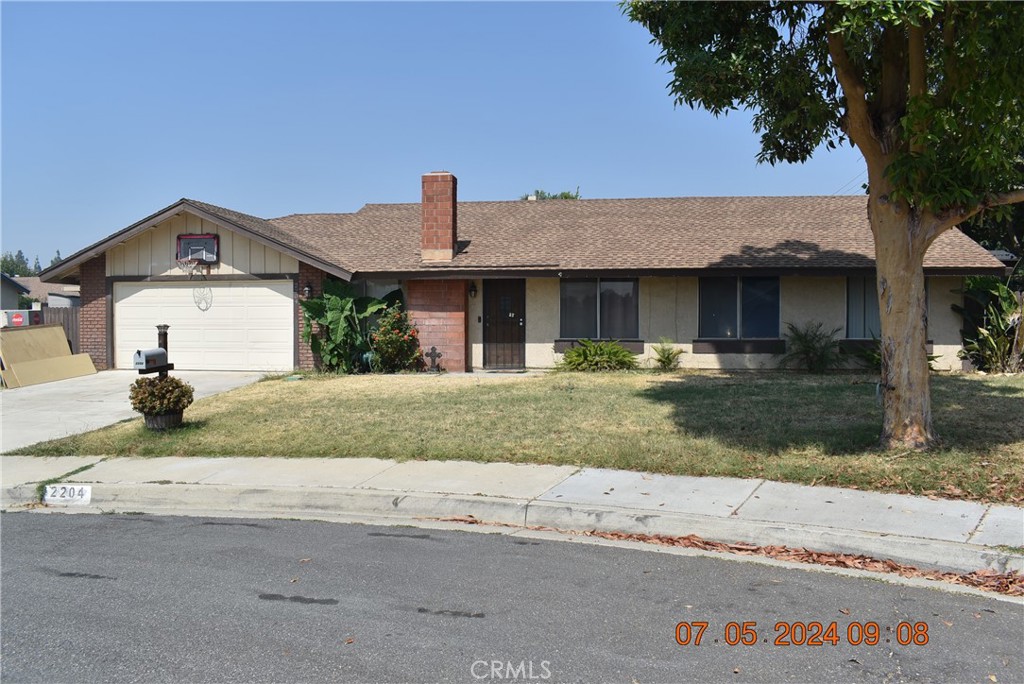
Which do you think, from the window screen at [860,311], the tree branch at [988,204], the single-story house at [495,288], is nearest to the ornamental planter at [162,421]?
the single-story house at [495,288]

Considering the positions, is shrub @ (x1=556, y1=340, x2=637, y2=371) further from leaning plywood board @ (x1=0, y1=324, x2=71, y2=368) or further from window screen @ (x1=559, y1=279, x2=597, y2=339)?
leaning plywood board @ (x1=0, y1=324, x2=71, y2=368)

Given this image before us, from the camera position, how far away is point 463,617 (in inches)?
210

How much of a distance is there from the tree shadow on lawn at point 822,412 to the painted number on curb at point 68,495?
7141 mm

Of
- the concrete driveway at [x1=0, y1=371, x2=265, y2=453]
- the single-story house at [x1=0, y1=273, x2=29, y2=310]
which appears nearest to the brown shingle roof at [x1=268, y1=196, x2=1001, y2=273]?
the concrete driveway at [x1=0, y1=371, x2=265, y2=453]

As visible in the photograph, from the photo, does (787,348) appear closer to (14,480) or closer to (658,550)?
(658,550)

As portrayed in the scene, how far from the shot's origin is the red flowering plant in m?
19.3

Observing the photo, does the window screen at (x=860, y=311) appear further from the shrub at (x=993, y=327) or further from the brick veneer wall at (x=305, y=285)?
the brick veneer wall at (x=305, y=285)

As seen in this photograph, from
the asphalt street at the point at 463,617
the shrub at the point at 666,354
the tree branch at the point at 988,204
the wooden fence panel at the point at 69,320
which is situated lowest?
the asphalt street at the point at 463,617

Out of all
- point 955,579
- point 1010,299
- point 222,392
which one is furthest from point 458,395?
point 1010,299

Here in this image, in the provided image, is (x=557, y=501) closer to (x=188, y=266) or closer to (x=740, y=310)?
(x=740, y=310)

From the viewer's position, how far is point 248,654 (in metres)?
4.73

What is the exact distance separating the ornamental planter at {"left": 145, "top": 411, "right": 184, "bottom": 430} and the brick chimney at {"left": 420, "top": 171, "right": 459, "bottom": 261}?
938cm

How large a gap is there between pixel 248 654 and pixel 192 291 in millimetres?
17157

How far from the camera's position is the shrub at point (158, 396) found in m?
11.6
